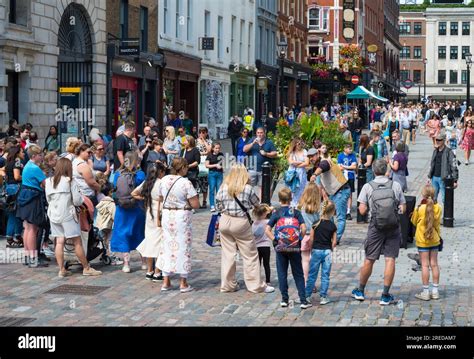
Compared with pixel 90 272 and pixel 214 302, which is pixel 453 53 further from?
pixel 214 302

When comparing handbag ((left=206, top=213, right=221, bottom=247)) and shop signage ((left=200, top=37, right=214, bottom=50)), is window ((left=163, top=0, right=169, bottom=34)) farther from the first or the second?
handbag ((left=206, top=213, right=221, bottom=247))

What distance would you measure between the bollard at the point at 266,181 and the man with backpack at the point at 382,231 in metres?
7.64

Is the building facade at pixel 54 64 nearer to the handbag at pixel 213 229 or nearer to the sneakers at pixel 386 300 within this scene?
the handbag at pixel 213 229

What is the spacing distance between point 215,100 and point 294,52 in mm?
17929

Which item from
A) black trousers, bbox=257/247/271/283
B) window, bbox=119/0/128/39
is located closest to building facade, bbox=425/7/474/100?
window, bbox=119/0/128/39

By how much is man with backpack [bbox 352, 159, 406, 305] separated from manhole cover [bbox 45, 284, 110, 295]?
3239 mm

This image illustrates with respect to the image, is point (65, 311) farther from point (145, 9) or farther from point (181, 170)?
point (145, 9)

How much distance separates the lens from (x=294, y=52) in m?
62.0

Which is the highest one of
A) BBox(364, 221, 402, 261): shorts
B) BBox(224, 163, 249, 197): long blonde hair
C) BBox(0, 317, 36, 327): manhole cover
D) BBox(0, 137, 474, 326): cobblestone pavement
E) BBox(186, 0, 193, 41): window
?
BBox(186, 0, 193, 41): window

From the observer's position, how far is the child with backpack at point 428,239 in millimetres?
11359

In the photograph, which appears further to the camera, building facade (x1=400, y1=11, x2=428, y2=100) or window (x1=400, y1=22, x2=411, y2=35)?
window (x1=400, y1=22, x2=411, y2=35)

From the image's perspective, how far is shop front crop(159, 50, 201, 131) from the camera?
124 feet

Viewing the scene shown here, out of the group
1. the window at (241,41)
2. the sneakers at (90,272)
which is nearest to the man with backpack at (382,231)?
the sneakers at (90,272)

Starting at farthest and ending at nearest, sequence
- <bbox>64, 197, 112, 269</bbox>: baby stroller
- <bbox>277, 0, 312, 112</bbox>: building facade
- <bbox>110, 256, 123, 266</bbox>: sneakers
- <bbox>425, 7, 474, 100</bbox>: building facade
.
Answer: <bbox>425, 7, 474, 100</bbox>: building facade → <bbox>277, 0, 312, 112</bbox>: building facade → <bbox>110, 256, 123, 266</bbox>: sneakers → <bbox>64, 197, 112, 269</bbox>: baby stroller
